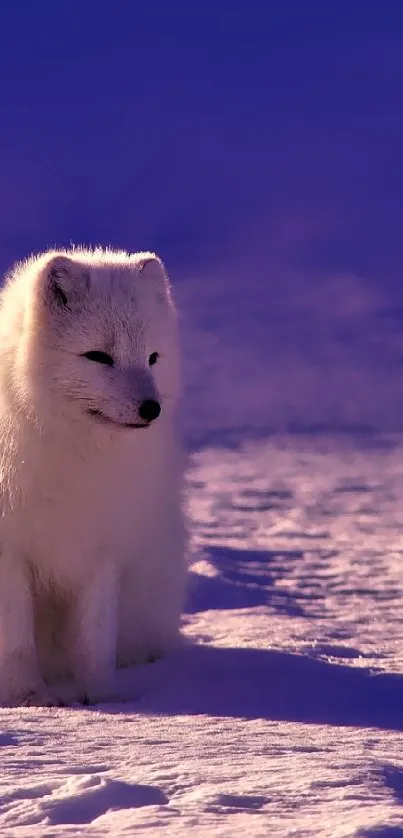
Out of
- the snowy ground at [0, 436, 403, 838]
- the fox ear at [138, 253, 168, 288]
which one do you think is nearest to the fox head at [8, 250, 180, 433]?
the fox ear at [138, 253, 168, 288]

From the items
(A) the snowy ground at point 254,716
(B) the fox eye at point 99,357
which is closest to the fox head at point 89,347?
(B) the fox eye at point 99,357

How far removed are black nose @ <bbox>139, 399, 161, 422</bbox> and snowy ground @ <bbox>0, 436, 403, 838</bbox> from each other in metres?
0.81

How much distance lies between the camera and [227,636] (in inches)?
189

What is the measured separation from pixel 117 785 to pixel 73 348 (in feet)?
5.07

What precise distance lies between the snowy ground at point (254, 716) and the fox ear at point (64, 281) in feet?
3.78

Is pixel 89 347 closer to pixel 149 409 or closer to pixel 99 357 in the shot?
pixel 99 357

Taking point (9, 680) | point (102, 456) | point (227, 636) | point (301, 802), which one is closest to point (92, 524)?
point (102, 456)

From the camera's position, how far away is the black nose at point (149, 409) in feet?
11.5

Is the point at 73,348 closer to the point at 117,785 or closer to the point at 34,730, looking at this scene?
the point at 34,730

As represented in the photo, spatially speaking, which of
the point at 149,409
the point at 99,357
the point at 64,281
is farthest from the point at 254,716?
the point at 64,281

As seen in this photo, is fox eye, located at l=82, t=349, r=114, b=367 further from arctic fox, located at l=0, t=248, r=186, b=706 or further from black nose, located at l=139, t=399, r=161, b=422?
black nose, located at l=139, t=399, r=161, b=422

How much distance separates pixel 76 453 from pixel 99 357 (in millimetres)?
297

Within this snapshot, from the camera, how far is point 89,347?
11.8 ft

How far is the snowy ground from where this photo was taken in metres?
2.23
